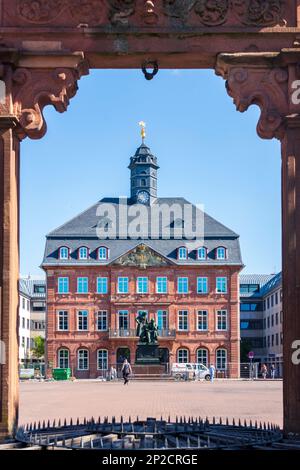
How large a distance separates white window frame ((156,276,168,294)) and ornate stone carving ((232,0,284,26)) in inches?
2557

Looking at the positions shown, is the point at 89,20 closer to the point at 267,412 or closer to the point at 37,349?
the point at 267,412

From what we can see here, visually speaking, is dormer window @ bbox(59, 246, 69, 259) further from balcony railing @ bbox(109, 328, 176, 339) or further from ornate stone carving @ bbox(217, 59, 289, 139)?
ornate stone carving @ bbox(217, 59, 289, 139)

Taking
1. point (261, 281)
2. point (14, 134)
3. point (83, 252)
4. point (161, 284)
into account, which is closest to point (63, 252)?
point (83, 252)

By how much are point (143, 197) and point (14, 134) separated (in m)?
70.1

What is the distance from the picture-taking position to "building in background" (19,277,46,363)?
90.6 meters

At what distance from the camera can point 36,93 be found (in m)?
6.95

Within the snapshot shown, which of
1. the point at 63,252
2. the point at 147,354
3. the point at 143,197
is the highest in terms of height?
the point at 143,197

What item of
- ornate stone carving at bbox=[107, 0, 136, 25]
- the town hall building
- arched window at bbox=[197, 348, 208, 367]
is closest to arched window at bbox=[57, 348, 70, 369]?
the town hall building

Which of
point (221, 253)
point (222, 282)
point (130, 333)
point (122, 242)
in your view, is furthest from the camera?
point (122, 242)

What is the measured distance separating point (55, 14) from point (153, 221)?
6729 centimetres

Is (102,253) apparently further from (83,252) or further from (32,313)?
(32,313)

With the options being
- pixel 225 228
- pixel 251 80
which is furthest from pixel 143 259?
pixel 251 80

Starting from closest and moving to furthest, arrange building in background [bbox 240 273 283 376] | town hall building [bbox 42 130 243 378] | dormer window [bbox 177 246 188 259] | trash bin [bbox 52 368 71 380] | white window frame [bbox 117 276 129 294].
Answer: trash bin [bbox 52 368 71 380] → town hall building [bbox 42 130 243 378] → white window frame [bbox 117 276 129 294] → dormer window [bbox 177 246 188 259] → building in background [bbox 240 273 283 376]

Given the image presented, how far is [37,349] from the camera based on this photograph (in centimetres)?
8956
